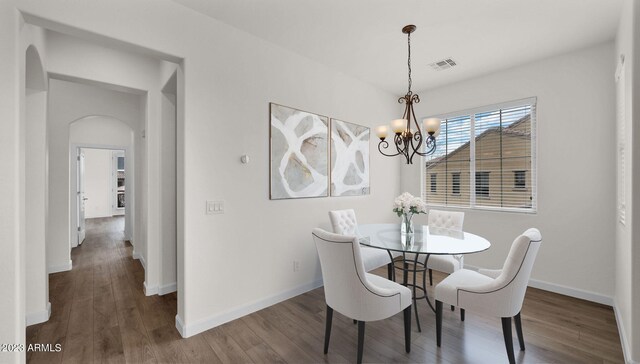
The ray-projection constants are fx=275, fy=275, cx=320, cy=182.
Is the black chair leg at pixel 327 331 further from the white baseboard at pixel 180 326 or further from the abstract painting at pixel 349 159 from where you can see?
the abstract painting at pixel 349 159

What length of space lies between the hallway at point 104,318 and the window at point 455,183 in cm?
401

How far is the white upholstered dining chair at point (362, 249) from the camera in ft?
10.2

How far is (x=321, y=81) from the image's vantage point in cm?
358

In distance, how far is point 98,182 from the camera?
31.4ft

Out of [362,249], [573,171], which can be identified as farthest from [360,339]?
[573,171]

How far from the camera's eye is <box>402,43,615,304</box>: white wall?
3.01m

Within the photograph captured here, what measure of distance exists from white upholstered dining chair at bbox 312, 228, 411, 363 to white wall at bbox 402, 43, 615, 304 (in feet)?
8.24

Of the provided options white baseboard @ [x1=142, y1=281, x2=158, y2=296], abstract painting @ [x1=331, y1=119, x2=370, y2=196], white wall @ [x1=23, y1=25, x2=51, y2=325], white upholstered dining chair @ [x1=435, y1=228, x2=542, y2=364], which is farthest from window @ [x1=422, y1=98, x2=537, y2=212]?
white wall @ [x1=23, y1=25, x2=51, y2=325]

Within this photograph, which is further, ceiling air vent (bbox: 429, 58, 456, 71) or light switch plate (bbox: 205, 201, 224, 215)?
ceiling air vent (bbox: 429, 58, 456, 71)

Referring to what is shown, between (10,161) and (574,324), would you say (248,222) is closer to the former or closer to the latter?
(10,161)

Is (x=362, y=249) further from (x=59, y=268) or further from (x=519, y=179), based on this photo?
(x=59, y=268)

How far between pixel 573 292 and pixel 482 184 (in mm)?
1595

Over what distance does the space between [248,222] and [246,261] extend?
0.40 meters

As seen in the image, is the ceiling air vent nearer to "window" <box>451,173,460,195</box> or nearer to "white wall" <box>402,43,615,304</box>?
"white wall" <box>402,43,615,304</box>
